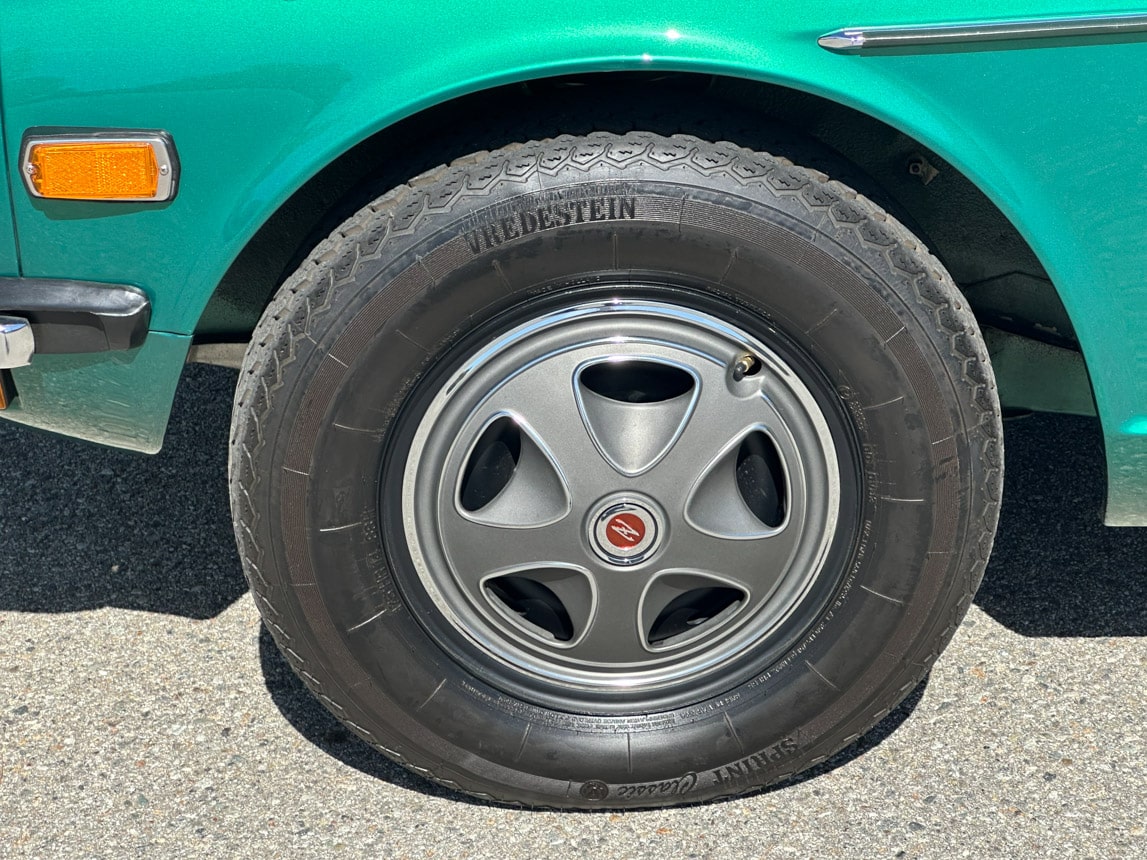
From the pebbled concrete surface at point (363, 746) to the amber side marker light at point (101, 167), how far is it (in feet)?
3.49

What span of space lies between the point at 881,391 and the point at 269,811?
128 cm

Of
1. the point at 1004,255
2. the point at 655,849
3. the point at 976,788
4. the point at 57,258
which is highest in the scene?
the point at 1004,255

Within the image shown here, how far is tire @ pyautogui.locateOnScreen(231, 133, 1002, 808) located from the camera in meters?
1.85

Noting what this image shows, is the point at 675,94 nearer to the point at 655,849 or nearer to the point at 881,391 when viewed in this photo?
the point at 881,391

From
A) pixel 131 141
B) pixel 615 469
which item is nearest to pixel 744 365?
pixel 615 469

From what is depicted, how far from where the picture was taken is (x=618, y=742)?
2.11 metres

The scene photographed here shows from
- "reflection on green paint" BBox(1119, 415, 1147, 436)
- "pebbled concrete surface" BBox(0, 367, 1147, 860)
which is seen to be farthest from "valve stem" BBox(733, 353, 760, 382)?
"pebbled concrete surface" BBox(0, 367, 1147, 860)

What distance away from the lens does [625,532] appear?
201 cm

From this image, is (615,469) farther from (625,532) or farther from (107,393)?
(107,393)

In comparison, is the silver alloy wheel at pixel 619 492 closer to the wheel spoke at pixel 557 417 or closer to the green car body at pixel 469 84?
the wheel spoke at pixel 557 417

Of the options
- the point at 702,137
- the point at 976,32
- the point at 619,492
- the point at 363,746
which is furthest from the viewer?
the point at 363,746

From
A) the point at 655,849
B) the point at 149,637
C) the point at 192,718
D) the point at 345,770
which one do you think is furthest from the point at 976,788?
the point at 149,637

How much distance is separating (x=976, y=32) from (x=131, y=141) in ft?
4.03

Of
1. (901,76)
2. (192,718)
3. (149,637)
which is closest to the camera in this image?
(901,76)
